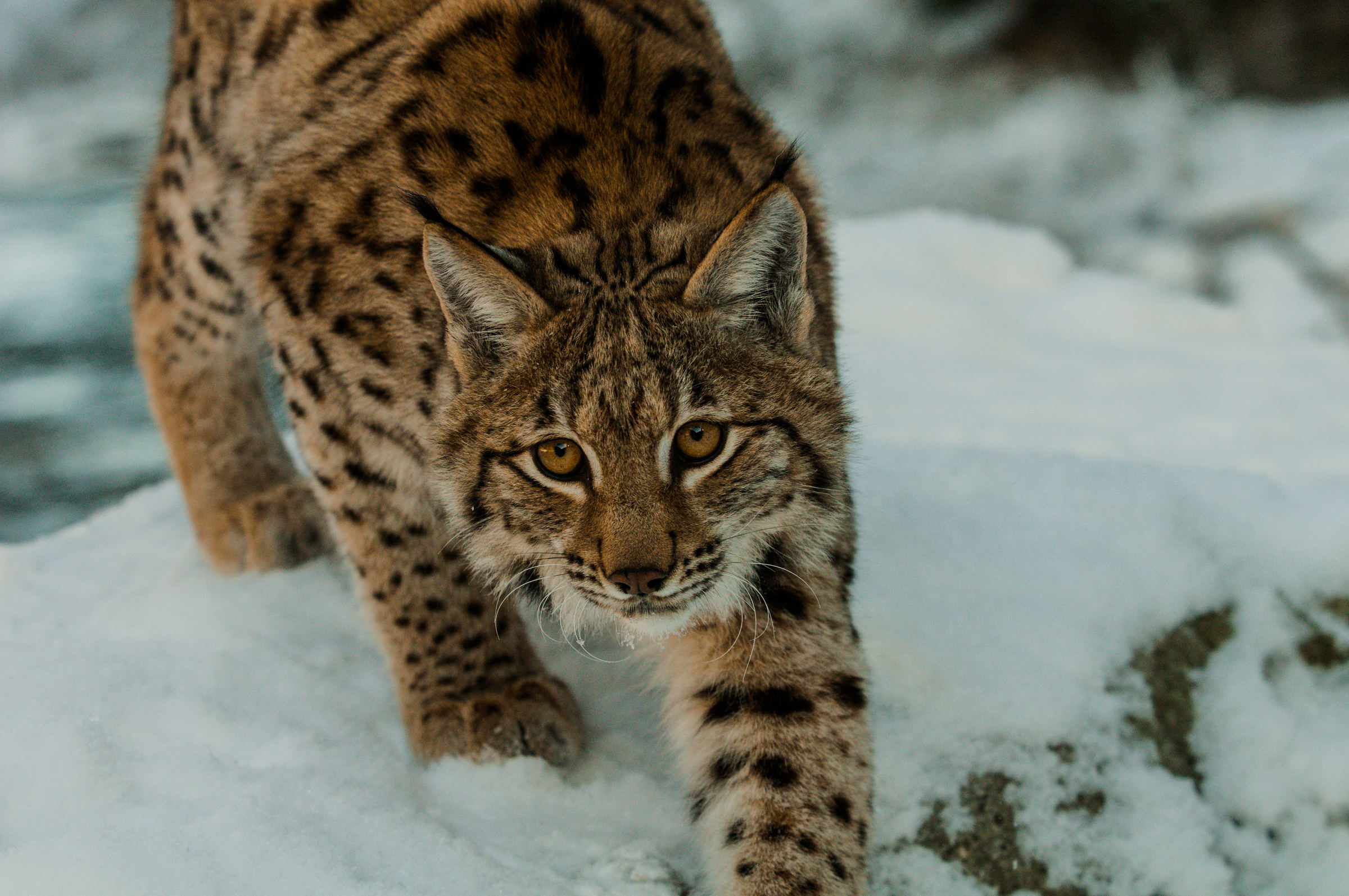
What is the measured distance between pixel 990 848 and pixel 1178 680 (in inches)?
36.1

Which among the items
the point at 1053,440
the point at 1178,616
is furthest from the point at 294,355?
the point at 1053,440

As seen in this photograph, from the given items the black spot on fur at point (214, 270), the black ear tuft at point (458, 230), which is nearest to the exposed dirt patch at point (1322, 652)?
the black ear tuft at point (458, 230)

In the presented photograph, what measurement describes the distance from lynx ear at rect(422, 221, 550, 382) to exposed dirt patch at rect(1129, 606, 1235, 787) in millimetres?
1969

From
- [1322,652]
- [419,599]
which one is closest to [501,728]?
[419,599]

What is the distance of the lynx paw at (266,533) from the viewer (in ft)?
14.4

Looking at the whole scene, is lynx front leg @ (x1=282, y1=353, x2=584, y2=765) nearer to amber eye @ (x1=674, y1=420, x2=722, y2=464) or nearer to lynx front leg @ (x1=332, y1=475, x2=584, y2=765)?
lynx front leg @ (x1=332, y1=475, x2=584, y2=765)

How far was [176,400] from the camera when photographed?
4.75 meters

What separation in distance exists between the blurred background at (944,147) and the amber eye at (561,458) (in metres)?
4.67

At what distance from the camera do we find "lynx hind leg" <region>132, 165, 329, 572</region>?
4.46 meters

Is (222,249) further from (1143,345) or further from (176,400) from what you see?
(1143,345)

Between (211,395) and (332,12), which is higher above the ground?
(332,12)

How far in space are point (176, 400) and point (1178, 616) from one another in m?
3.30

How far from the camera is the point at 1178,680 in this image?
152 inches

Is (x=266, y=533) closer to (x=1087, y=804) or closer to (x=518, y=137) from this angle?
(x=518, y=137)
